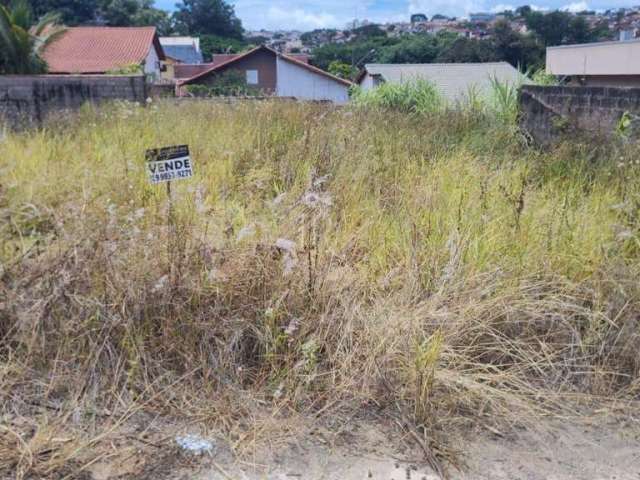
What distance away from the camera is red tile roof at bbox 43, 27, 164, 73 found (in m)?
29.5

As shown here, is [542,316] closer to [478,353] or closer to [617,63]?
[478,353]

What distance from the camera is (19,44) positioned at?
17094 millimetres

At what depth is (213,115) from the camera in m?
6.52

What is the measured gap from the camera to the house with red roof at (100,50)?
29.5 m

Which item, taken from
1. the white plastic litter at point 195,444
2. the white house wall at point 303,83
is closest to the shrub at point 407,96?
the white plastic litter at point 195,444

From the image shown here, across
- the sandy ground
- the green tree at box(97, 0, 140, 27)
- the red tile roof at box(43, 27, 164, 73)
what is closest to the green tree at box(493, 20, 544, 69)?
the red tile roof at box(43, 27, 164, 73)

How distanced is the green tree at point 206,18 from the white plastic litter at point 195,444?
3760 inches

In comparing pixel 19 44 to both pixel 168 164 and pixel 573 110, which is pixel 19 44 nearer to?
pixel 573 110

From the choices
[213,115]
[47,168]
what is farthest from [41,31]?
[47,168]

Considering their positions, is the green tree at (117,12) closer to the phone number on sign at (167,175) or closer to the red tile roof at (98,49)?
the red tile roof at (98,49)

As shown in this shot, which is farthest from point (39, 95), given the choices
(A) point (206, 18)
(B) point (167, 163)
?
(A) point (206, 18)

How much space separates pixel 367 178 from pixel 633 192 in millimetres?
1838

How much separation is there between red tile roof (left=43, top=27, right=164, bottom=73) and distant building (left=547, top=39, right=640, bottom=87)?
20339mm

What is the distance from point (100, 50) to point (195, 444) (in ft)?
110
